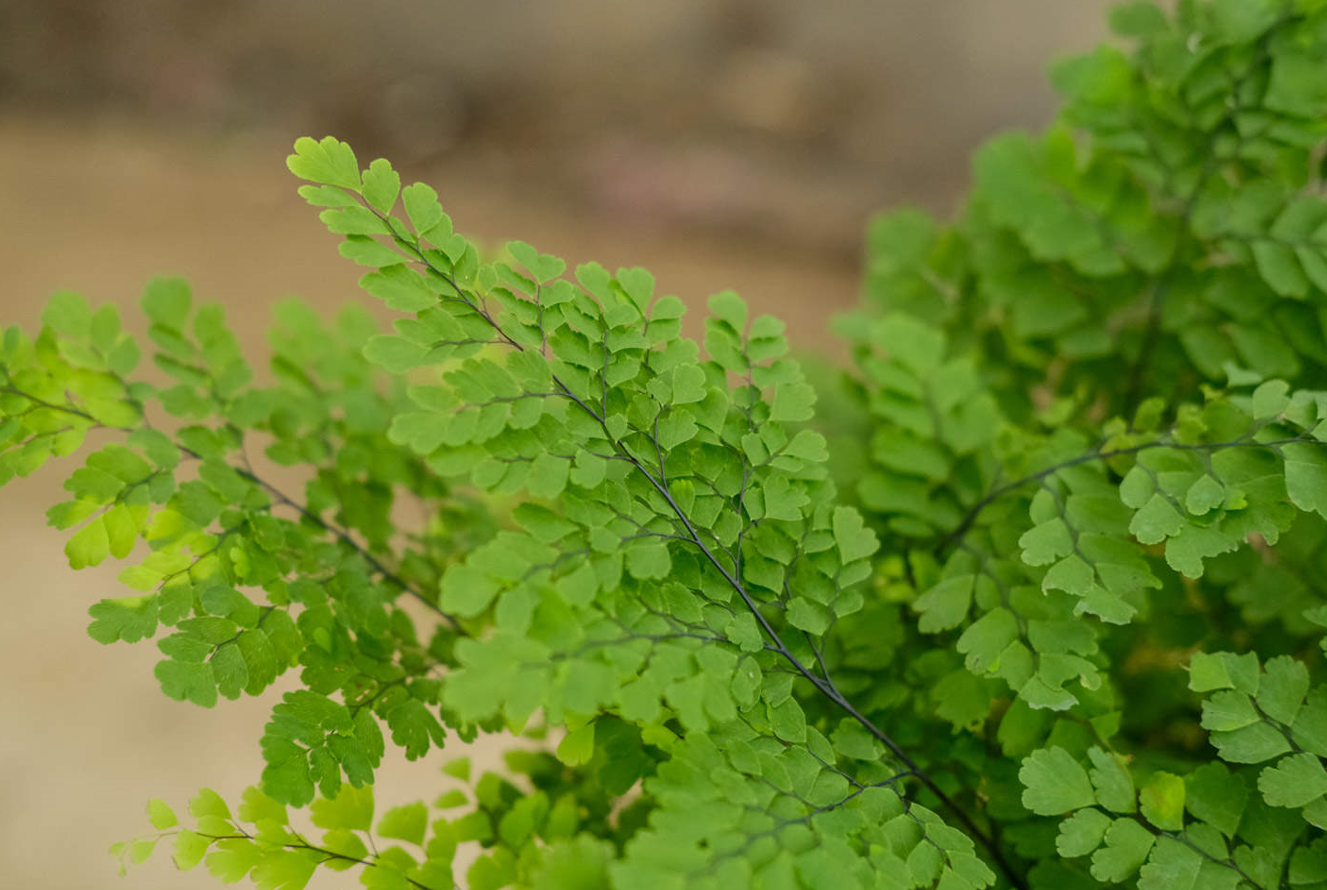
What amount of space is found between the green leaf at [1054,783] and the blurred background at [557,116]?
1.64 m

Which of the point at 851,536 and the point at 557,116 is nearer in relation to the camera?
the point at 851,536

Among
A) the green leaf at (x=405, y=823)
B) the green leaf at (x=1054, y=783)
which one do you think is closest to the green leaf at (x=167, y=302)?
the green leaf at (x=405, y=823)

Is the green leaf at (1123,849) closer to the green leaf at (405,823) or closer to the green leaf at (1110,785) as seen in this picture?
the green leaf at (1110,785)

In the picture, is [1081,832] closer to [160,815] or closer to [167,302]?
[160,815]

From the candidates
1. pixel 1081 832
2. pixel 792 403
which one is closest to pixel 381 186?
pixel 792 403

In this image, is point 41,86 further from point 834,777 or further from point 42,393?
point 834,777

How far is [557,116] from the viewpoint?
2.43 metres

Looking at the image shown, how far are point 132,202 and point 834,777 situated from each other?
2234 mm

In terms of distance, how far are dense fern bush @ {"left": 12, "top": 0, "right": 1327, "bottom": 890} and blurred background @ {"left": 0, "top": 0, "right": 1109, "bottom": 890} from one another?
1.38 metres

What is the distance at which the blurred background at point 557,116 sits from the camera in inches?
86.7

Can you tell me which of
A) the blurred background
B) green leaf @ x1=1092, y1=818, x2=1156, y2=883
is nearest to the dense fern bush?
green leaf @ x1=1092, y1=818, x2=1156, y2=883

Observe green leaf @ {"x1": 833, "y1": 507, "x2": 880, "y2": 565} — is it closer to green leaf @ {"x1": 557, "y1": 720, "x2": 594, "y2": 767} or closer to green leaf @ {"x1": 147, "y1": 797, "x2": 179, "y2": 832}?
green leaf @ {"x1": 557, "y1": 720, "x2": 594, "y2": 767}

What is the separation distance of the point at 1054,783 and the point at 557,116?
7.40ft

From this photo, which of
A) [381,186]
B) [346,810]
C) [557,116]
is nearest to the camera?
[381,186]
